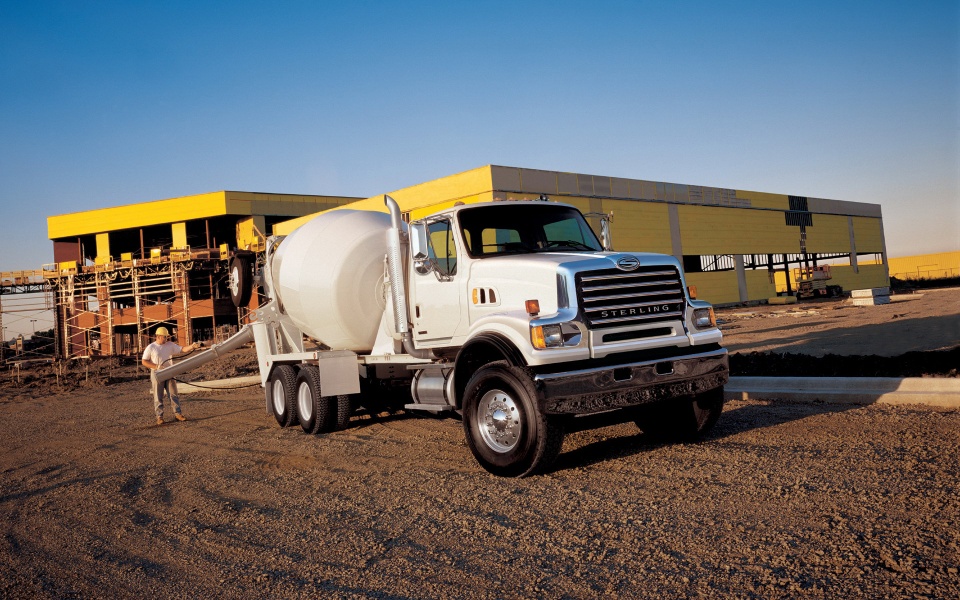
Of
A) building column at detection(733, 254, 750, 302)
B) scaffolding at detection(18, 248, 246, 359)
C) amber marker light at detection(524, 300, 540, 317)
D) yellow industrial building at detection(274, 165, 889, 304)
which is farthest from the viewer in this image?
building column at detection(733, 254, 750, 302)

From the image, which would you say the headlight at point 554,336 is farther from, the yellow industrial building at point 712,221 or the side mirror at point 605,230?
the yellow industrial building at point 712,221

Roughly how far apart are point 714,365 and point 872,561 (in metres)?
3.39

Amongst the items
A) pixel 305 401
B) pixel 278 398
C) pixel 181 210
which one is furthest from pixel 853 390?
pixel 181 210

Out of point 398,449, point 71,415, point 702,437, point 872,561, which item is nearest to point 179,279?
point 71,415

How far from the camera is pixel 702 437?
7.88 m

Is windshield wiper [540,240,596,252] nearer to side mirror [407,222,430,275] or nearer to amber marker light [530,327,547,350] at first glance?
side mirror [407,222,430,275]

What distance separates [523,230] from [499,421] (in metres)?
2.61


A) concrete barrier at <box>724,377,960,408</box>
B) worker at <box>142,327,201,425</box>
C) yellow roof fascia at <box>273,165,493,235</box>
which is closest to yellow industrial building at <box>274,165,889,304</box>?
yellow roof fascia at <box>273,165,493,235</box>

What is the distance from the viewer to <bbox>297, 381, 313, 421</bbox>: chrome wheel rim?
442 inches

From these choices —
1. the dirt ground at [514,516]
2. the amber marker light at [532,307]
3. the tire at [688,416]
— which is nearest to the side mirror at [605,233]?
the tire at [688,416]

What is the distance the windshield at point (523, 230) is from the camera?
828cm

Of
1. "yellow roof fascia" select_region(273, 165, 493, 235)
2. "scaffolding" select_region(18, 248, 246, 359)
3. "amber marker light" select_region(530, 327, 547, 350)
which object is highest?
"yellow roof fascia" select_region(273, 165, 493, 235)

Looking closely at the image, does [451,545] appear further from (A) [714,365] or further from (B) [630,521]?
(A) [714,365]

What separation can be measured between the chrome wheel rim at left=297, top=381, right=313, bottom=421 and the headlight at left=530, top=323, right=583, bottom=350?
5642 millimetres
